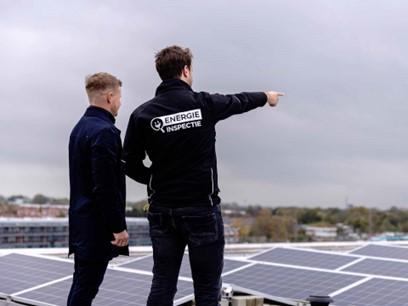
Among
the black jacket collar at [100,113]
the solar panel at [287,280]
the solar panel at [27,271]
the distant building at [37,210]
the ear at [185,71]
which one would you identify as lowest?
the solar panel at [287,280]

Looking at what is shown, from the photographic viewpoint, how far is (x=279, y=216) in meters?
98.0

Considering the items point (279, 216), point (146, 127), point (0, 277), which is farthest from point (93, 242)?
point (279, 216)

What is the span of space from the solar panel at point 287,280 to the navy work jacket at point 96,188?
3323mm

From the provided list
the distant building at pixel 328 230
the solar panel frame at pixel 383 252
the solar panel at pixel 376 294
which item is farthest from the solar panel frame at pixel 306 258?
the distant building at pixel 328 230

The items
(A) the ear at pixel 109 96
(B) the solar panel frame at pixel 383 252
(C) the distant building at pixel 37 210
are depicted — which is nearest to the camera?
(A) the ear at pixel 109 96

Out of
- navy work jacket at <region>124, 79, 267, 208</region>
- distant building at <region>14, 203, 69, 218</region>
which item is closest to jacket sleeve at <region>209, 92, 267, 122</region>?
navy work jacket at <region>124, 79, 267, 208</region>

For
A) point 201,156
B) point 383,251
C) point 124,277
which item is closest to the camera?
point 201,156

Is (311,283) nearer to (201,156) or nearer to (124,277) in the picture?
(124,277)

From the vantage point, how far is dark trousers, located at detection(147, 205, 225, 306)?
3859 millimetres

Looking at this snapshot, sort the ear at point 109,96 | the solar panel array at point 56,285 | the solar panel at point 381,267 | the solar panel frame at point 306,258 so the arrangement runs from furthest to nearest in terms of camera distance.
Result: the solar panel frame at point 306,258 → the solar panel at point 381,267 → the solar panel array at point 56,285 → the ear at point 109,96

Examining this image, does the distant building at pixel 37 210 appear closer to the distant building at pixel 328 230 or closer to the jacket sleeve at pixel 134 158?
the distant building at pixel 328 230

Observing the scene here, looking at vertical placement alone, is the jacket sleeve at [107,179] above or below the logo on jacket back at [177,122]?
below

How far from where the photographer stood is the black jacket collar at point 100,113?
4203 millimetres

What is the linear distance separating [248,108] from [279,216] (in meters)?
94.9
